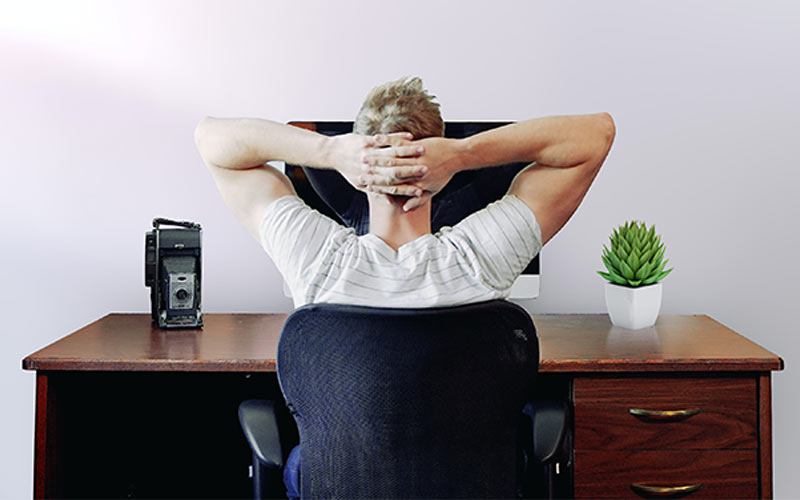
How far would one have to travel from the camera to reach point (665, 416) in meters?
1.59

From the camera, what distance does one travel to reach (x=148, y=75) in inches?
87.2

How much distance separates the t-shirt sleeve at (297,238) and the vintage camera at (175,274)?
0.77m

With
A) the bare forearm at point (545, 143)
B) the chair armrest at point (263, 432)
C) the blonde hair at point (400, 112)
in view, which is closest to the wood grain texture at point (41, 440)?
the chair armrest at point (263, 432)

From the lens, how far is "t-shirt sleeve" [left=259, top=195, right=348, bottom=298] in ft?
3.85

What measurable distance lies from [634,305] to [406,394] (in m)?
1.09

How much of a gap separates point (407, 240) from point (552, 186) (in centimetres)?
30

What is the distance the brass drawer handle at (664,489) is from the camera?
161cm

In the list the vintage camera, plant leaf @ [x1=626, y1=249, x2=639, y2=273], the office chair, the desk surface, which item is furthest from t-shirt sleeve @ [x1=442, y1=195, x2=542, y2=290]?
the vintage camera

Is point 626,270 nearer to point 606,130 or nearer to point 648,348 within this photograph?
point 648,348

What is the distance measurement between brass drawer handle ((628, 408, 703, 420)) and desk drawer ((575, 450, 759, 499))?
0.09m

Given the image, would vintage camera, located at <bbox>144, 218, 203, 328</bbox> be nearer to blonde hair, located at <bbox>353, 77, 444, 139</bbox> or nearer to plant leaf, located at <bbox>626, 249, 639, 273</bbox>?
blonde hair, located at <bbox>353, 77, 444, 139</bbox>

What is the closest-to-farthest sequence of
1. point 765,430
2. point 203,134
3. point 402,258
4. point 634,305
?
point 402,258 → point 203,134 → point 765,430 → point 634,305

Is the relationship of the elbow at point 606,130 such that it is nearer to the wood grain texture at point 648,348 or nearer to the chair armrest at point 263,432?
the wood grain texture at point 648,348

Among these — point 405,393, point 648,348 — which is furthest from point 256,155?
point 648,348
